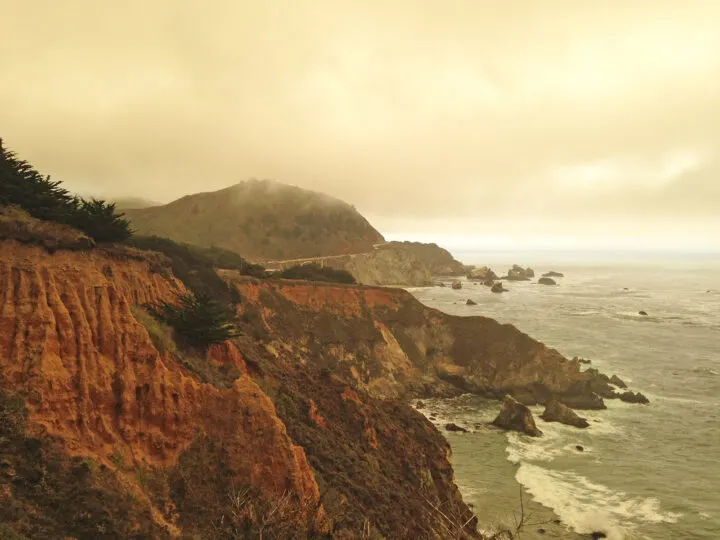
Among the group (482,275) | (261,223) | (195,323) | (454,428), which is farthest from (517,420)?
(482,275)

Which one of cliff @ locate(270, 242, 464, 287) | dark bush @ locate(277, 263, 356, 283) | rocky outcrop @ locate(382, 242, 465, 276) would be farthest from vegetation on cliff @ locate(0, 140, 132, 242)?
rocky outcrop @ locate(382, 242, 465, 276)

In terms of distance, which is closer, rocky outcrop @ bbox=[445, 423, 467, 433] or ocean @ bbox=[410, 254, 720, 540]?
ocean @ bbox=[410, 254, 720, 540]

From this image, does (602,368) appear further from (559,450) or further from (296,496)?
(296,496)

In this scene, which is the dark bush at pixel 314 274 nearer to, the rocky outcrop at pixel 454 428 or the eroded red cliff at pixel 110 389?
the rocky outcrop at pixel 454 428

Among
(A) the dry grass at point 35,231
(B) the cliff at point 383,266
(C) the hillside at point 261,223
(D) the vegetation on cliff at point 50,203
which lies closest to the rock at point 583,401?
(D) the vegetation on cliff at point 50,203

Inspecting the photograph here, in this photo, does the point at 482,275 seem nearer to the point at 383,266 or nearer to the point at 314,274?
the point at 383,266

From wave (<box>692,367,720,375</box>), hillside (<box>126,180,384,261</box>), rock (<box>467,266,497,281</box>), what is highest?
hillside (<box>126,180,384,261</box>)

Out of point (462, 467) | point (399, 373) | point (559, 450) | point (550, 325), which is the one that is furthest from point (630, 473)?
point (550, 325)

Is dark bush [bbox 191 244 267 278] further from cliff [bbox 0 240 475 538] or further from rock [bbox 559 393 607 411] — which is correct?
cliff [bbox 0 240 475 538]
